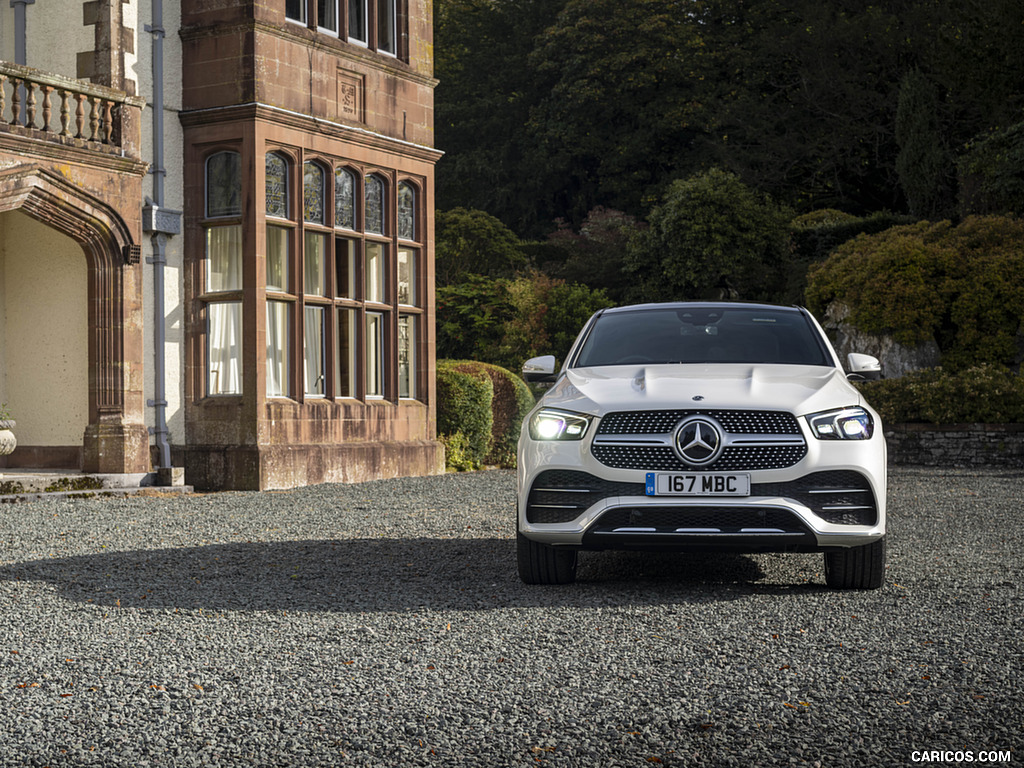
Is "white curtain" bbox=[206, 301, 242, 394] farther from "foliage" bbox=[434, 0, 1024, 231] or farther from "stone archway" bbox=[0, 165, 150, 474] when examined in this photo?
"foliage" bbox=[434, 0, 1024, 231]

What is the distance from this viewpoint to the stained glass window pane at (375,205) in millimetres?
17062

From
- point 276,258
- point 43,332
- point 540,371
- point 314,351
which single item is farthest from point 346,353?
point 540,371

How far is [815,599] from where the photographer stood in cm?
668

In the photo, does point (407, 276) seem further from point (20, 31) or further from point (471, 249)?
point (471, 249)

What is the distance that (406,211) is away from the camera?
17.7 m

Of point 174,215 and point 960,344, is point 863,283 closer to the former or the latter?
point 960,344

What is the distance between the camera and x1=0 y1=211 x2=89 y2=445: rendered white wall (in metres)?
15.0

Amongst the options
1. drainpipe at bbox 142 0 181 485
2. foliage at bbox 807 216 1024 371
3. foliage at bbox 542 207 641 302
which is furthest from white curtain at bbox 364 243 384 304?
foliage at bbox 542 207 641 302

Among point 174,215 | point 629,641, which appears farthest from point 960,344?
point 629,641

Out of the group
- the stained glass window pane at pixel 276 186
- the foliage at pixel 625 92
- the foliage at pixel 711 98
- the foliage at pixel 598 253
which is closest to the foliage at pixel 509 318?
the foliage at pixel 598 253

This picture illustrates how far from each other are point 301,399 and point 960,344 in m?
12.8

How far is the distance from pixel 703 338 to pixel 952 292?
15.8 m

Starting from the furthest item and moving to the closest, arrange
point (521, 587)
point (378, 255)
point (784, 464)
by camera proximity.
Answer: point (378, 255), point (521, 587), point (784, 464)

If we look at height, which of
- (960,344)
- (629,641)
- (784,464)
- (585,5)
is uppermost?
(585,5)
